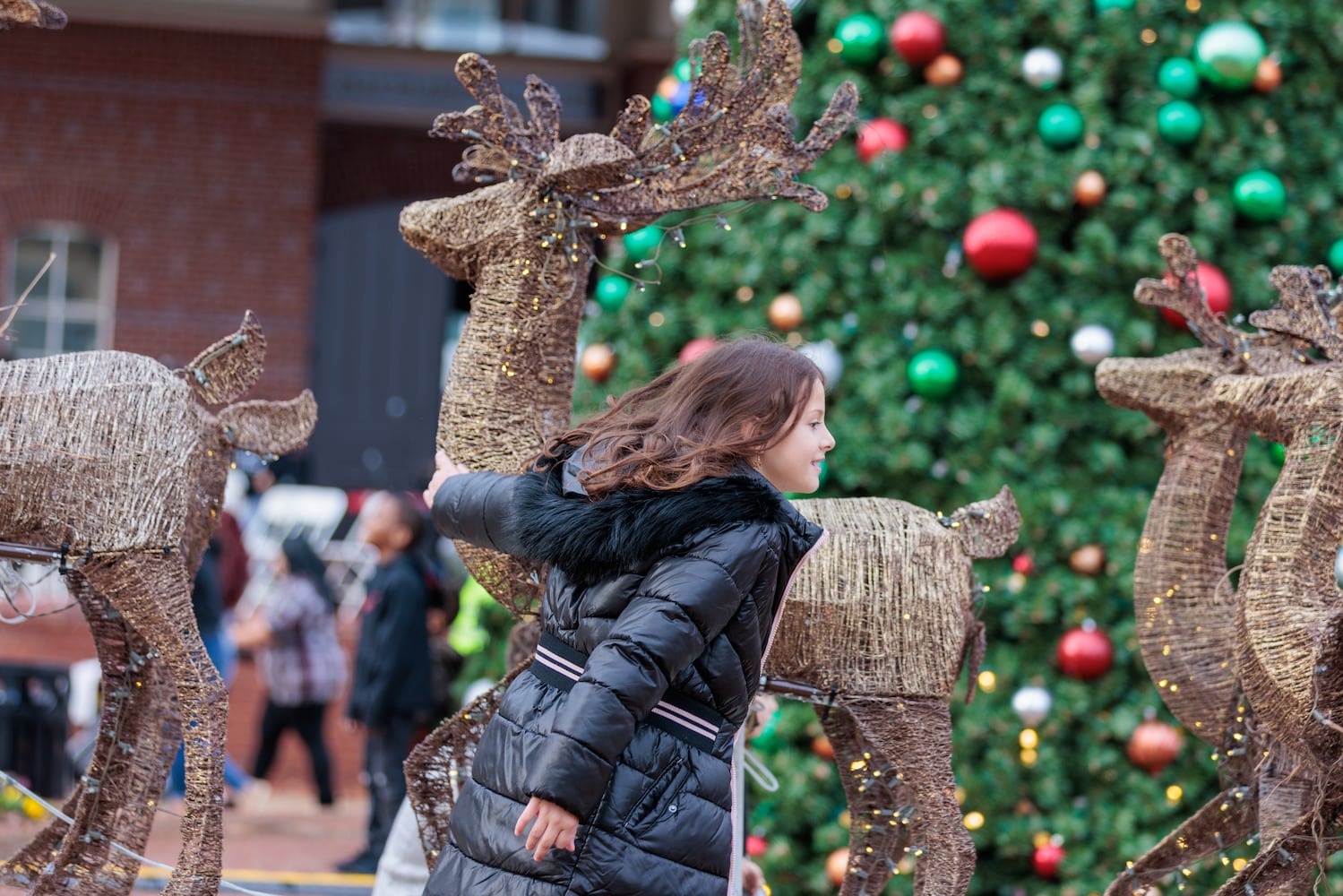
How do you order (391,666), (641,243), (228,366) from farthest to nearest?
(391,666), (641,243), (228,366)

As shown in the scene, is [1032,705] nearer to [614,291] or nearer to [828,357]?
[828,357]

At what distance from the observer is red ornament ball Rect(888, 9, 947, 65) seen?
5.01 m

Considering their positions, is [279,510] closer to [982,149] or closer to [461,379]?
[982,149]

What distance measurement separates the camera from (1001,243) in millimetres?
4922

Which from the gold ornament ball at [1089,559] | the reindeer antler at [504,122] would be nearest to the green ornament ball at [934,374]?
the gold ornament ball at [1089,559]

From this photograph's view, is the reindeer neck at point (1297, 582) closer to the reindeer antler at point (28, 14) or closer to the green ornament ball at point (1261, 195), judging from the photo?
the green ornament ball at point (1261, 195)

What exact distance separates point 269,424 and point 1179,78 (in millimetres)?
3234

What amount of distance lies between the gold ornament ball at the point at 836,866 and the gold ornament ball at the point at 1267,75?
2.88m

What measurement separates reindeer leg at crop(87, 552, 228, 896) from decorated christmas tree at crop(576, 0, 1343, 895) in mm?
2335

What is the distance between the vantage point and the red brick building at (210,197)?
979 cm

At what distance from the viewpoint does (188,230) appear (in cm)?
988

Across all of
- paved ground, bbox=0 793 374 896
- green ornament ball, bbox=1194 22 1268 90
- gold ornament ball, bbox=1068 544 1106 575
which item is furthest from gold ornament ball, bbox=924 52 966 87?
paved ground, bbox=0 793 374 896

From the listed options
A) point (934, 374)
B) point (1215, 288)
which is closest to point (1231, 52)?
point (1215, 288)

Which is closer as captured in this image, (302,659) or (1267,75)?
(1267,75)
